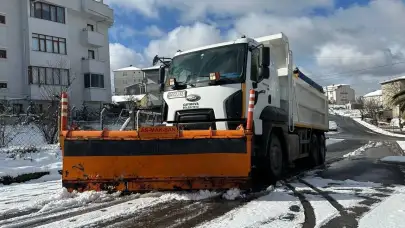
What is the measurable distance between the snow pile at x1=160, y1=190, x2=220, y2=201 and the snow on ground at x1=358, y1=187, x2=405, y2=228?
8.01ft

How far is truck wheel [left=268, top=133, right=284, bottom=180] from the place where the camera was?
25.8ft

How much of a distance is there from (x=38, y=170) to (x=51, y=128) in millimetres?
5031

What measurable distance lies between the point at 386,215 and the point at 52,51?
33.8 metres

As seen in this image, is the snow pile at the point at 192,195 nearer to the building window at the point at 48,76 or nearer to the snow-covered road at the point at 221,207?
the snow-covered road at the point at 221,207

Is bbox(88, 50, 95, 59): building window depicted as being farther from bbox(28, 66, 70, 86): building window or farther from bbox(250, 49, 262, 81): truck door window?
bbox(250, 49, 262, 81): truck door window

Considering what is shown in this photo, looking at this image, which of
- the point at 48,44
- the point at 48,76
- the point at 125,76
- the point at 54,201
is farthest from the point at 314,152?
the point at 125,76

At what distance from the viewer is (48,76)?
3359 centimetres

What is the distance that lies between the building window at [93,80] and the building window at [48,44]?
3.09 m

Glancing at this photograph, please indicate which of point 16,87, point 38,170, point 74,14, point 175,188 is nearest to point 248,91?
point 175,188

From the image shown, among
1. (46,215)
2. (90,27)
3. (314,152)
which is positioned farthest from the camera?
(90,27)

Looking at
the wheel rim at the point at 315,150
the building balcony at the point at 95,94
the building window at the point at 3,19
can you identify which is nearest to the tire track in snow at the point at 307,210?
the wheel rim at the point at 315,150

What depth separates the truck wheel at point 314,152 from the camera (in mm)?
12206

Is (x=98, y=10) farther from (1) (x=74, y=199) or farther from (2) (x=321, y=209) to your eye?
(2) (x=321, y=209)

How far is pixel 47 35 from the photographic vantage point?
3447cm
